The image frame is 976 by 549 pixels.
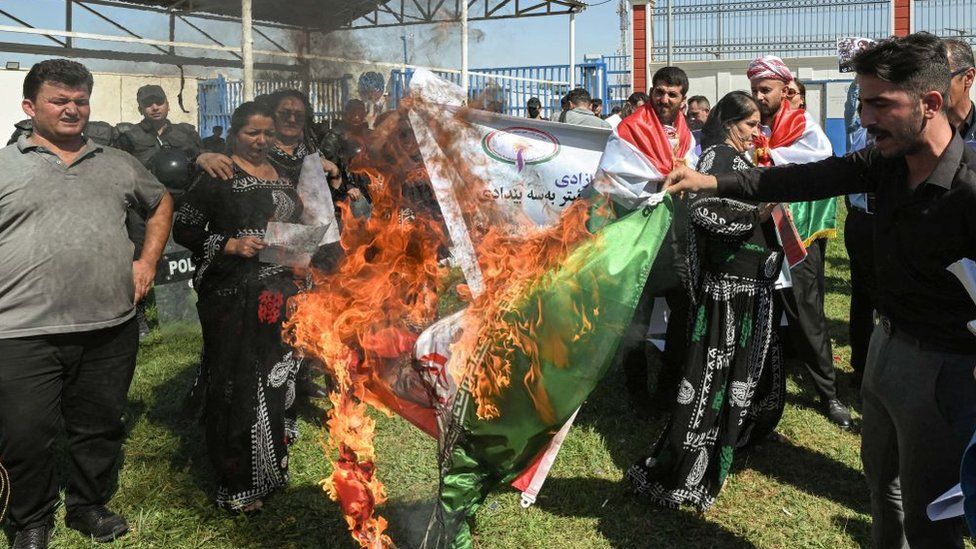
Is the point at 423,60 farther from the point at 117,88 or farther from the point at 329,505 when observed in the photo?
the point at 117,88

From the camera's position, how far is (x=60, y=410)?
3.99 metres

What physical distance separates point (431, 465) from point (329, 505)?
71 centimetres

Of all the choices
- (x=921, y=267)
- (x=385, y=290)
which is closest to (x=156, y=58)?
(x=385, y=290)

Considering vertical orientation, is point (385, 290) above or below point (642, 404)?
above

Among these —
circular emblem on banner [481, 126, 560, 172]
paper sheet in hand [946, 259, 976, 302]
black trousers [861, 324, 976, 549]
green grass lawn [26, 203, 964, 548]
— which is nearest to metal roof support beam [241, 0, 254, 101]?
circular emblem on banner [481, 126, 560, 172]

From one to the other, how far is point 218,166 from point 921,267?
3120mm

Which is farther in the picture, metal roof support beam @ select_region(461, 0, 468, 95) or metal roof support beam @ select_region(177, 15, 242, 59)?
metal roof support beam @ select_region(177, 15, 242, 59)

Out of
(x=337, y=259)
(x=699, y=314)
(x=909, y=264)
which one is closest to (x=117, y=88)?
(x=337, y=259)

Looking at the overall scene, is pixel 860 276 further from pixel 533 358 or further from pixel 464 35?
pixel 533 358

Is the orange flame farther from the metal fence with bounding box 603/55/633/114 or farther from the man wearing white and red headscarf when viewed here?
the metal fence with bounding box 603/55/633/114

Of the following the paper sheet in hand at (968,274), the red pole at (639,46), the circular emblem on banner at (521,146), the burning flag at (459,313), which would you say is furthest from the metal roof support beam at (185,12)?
the red pole at (639,46)

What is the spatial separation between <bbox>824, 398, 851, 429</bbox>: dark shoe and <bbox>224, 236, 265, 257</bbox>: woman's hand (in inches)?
150

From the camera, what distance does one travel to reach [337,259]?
3.45 meters

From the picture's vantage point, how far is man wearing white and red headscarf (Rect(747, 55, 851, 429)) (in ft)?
15.3
